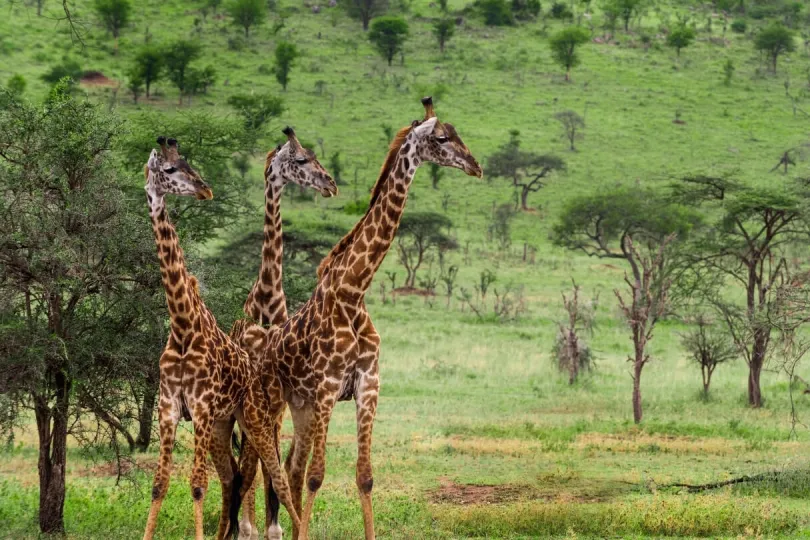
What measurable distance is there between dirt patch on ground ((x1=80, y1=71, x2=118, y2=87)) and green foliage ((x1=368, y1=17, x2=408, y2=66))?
19.8 meters

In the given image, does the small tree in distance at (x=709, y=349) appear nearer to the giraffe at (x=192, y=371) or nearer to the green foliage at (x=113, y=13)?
the giraffe at (x=192, y=371)

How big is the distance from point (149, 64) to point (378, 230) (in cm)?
5760

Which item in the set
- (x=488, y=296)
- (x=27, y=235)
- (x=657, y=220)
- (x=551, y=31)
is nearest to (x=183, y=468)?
(x=27, y=235)

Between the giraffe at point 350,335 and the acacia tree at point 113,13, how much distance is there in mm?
68537

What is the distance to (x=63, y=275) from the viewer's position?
11312mm

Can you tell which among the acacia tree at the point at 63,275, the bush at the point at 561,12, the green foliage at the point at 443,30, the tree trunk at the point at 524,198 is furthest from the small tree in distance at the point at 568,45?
the acacia tree at the point at 63,275

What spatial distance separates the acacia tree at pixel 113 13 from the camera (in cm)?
7372

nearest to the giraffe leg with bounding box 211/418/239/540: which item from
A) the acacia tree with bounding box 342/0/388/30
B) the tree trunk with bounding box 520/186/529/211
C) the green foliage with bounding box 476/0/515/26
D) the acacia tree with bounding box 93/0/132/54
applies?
the tree trunk with bounding box 520/186/529/211

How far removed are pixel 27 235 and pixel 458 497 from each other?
6.30 m

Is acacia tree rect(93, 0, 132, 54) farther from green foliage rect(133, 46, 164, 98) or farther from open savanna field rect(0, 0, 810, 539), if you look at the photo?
green foliage rect(133, 46, 164, 98)

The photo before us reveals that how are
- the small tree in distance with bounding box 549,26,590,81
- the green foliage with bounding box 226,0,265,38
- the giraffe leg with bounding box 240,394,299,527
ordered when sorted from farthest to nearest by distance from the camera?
the green foliage with bounding box 226,0,265,38 < the small tree in distance with bounding box 549,26,590,81 < the giraffe leg with bounding box 240,394,299,527

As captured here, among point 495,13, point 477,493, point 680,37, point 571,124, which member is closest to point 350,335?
point 477,493

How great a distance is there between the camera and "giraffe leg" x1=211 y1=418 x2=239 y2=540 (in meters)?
9.49

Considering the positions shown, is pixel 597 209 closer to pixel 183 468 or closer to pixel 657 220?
pixel 657 220
